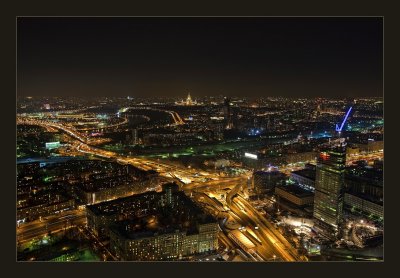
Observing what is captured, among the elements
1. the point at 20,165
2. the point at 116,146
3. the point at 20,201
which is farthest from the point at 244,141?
the point at 20,201

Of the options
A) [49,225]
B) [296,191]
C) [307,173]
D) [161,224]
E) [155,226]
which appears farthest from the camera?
[307,173]

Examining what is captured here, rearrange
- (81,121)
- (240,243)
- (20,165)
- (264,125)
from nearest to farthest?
1. (240,243)
2. (20,165)
3. (264,125)
4. (81,121)

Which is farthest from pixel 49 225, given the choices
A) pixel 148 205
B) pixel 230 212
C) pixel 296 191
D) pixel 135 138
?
pixel 135 138

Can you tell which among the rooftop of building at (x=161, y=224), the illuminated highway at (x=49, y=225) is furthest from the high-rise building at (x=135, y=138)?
the rooftop of building at (x=161, y=224)

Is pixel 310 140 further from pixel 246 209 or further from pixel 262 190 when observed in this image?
pixel 246 209

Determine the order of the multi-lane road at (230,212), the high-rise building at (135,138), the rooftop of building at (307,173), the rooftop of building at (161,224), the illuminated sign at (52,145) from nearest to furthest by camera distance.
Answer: the rooftop of building at (161,224)
the multi-lane road at (230,212)
the rooftop of building at (307,173)
the illuminated sign at (52,145)
the high-rise building at (135,138)

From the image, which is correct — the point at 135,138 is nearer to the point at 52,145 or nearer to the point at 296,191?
the point at 52,145

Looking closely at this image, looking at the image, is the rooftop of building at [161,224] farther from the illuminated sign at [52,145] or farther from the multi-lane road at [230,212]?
the illuminated sign at [52,145]

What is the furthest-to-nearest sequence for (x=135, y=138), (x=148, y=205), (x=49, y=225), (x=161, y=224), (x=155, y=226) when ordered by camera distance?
(x=135, y=138)
(x=148, y=205)
(x=49, y=225)
(x=161, y=224)
(x=155, y=226)
